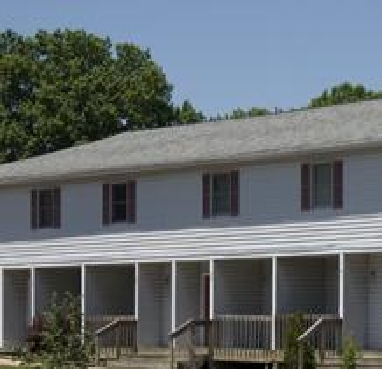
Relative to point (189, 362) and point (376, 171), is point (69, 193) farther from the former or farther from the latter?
point (376, 171)

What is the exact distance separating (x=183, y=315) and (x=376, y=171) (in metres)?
8.70

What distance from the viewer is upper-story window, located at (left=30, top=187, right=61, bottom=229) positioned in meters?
45.4

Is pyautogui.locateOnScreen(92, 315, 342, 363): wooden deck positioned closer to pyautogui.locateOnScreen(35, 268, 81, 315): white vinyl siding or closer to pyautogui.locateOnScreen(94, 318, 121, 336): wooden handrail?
pyautogui.locateOnScreen(94, 318, 121, 336): wooden handrail

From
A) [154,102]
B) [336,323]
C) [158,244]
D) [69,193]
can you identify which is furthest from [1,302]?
[154,102]

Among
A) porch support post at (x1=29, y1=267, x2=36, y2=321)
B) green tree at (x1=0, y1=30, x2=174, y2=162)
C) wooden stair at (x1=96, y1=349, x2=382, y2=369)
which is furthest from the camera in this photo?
green tree at (x1=0, y1=30, x2=174, y2=162)

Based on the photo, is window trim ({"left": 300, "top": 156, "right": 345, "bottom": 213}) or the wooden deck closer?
the wooden deck

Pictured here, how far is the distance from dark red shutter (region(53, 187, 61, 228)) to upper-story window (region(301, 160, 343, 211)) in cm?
1075

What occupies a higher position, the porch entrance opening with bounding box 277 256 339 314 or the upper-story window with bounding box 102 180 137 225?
the upper-story window with bounding box 102 180 137 225

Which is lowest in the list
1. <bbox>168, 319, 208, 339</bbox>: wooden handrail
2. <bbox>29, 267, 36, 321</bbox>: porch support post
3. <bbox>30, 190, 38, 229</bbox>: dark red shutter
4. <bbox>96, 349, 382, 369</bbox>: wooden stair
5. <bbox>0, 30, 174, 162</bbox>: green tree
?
<bbox>96, 349, 382, 369</bbox>: wooden stair

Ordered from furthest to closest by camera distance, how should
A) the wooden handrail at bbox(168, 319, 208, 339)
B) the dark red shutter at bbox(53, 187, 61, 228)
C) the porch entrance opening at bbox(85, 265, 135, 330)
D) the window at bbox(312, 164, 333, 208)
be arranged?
the dark red shutter at bbox(53, 187, 61, 228), the porch entrance opening at bbox(85, 265, 135, 330), the wooden handrail at bbox(168, 319, 208, 339), the window at bbox(312, 164, 333, 208)

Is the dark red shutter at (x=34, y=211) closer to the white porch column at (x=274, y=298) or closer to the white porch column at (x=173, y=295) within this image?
the white porch column at (x=173, y=295)

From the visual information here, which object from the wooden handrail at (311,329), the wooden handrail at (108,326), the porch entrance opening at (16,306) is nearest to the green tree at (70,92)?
the porch entrance opening at (16,306)

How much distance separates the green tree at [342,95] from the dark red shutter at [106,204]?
3298 centimetres

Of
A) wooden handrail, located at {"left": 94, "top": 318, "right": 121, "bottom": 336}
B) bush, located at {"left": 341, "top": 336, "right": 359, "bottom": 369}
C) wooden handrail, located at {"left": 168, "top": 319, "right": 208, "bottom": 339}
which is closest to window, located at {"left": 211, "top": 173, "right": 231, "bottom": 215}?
wooden handrail, located at {"left": 168, "top": 319, "right": 208, "bottom": 339}
